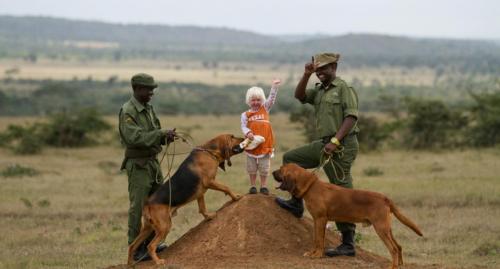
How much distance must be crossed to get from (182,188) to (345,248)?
1.73 meters

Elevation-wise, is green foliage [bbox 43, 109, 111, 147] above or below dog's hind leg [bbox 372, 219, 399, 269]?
below

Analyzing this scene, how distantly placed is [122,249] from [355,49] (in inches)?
6654

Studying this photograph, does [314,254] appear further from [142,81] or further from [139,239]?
[142,81]

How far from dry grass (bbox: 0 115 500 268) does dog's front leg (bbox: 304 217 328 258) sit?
7.03ft

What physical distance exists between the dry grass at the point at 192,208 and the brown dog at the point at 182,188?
2488 millimetres

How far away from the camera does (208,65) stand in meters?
140

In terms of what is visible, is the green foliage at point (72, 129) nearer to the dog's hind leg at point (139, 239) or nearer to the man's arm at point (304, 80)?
the dog's hind leg at point (139, 239)

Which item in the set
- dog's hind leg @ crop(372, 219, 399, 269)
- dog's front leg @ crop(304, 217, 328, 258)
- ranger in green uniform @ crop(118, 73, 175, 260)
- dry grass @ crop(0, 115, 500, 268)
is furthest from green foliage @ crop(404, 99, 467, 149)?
dog's hind leg @ crop(372, 219, 399, 269)

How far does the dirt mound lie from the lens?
28.8 ft

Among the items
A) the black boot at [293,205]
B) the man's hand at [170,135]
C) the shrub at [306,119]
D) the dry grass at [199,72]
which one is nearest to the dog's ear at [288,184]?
the black boot at [293,205]

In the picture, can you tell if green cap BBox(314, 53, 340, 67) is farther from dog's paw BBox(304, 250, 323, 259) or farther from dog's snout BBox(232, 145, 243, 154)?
dog's paw BBox(304, 250, 323, 259)

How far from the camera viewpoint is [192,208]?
16.2 meters

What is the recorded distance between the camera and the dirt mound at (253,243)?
28.8 ft

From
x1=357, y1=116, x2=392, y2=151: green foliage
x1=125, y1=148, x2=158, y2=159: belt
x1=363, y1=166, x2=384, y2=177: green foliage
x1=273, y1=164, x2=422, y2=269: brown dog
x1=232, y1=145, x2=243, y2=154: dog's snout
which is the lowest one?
x1=357, y1=116, x2=392, y2=151: green foliage
